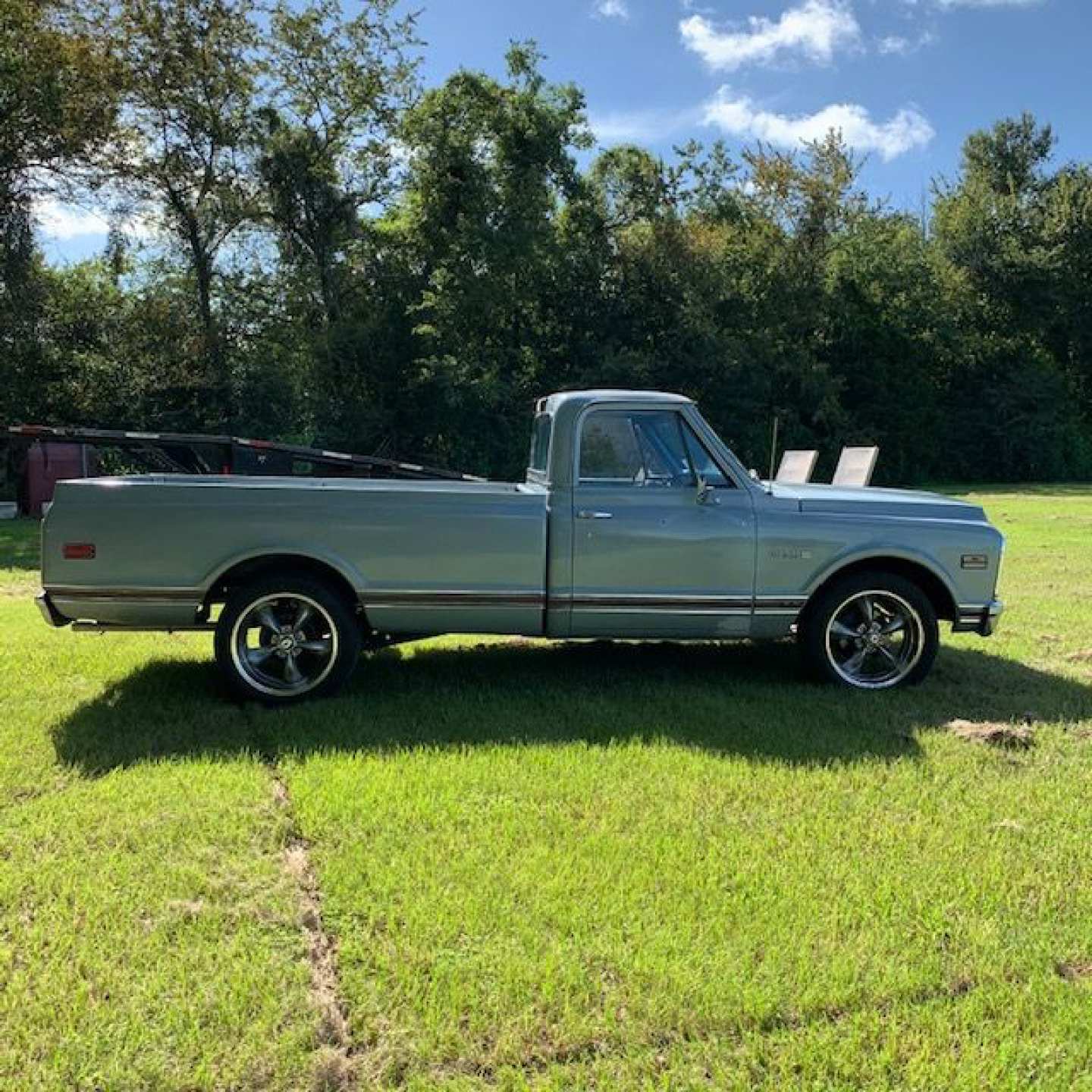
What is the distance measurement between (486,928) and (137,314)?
2218 centimetres

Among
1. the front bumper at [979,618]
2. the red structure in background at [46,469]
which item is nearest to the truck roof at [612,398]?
the front bumper at [979,618]

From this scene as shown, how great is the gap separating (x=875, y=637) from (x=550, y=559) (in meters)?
2.16

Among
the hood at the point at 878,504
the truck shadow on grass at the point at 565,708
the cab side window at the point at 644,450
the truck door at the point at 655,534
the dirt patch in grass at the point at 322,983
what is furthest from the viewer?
the hood at the point at 878,504

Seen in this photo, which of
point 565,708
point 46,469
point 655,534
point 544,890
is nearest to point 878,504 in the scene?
point 655,534

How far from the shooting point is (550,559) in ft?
18.3

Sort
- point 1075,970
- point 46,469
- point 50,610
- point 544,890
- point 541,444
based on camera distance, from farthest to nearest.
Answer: point 46,469, point 541,444, point 50,610, point 544,890, point 1075,970

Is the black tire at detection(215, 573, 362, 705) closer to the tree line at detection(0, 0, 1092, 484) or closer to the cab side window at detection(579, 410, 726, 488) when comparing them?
the cab side window at detection(579, 410, 726, 488)

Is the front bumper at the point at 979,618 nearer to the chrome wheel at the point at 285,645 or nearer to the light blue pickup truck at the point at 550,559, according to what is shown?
the light blue pickup truck at the point at 550,559

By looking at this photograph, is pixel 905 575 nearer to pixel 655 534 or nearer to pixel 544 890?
pixel 655 534

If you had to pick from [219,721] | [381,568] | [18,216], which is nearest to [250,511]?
Result: [381,568]

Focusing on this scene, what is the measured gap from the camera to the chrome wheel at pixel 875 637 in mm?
5926

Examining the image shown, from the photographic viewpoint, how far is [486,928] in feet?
10.1

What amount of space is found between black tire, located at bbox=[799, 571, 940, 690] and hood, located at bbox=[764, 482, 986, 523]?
416mm

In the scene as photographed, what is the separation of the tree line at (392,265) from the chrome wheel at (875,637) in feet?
60.5
